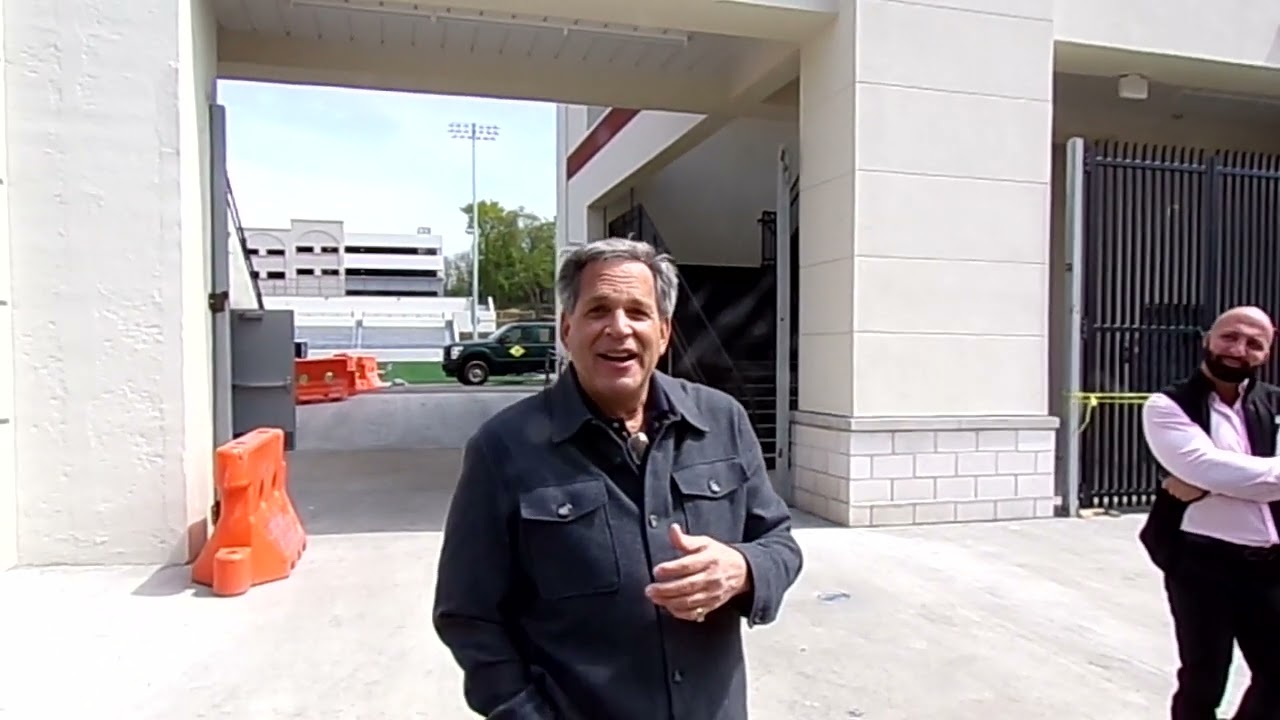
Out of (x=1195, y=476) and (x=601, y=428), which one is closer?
(x=601, y=428)

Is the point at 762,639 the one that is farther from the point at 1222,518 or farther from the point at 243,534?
the point at 243,534

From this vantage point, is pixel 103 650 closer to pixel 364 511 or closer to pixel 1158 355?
pixel 364 511

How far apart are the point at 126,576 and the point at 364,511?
2205 millimetres

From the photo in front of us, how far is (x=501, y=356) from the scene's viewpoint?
24.1 meters

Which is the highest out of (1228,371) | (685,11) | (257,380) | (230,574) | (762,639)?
(685,11)

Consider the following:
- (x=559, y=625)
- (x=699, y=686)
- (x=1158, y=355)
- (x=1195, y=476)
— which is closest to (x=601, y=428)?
(x=559, y=625)

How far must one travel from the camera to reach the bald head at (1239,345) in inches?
110

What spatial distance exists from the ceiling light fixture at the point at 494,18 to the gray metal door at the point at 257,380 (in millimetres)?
2572

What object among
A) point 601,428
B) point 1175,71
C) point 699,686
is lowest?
point 699,686

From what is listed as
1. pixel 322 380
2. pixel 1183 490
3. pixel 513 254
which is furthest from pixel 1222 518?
pixel 513 254

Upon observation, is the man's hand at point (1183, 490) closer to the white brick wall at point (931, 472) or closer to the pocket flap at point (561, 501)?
the pocket flap at point (561, 501)

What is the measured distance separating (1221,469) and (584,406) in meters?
2.10

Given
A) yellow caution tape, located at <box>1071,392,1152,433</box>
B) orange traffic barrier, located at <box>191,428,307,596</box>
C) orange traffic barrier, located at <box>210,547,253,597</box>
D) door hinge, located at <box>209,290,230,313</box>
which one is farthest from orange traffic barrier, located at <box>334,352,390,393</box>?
yellow caution tape, located at <box>1071,392,1152,433</box>

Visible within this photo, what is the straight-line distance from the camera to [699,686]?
171 cm
